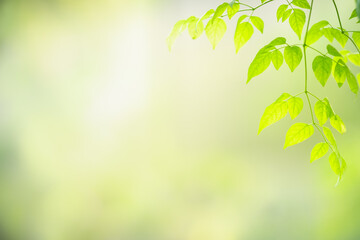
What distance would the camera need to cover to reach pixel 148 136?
188 cm

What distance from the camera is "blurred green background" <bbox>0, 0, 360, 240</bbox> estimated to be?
1654 mm

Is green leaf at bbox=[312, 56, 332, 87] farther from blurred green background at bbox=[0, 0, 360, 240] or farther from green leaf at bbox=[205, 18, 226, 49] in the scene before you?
blurred green background at bbox=[0, 0, 360, 240]

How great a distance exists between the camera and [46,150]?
198cm

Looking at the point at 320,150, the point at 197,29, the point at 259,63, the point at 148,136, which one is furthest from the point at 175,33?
the point at 148,136

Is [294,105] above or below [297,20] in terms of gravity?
below

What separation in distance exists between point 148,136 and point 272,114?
55.8 inches

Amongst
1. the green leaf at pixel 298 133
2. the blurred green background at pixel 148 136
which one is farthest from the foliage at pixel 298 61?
the blurred green background at pixel 148 136

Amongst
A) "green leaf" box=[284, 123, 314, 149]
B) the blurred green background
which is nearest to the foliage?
"green leaf" box=[284, 123, 314, 149]

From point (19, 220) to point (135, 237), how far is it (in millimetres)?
684

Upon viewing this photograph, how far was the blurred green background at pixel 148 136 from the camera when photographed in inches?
65.1

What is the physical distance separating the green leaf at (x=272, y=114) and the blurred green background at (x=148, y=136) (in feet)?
4.04

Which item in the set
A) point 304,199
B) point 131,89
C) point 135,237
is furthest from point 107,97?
point 304,199

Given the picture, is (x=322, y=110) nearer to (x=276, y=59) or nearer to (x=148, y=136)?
(x=276, y=59)

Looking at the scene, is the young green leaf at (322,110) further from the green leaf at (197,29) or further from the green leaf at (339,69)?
the green leaf at (197,29)
